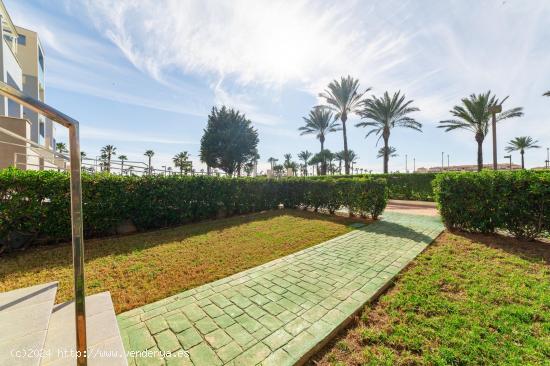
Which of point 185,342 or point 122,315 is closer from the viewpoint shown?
point 185,342

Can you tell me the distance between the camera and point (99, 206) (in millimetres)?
6281

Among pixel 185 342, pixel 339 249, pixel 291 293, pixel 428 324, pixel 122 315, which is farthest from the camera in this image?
pixel 339 249

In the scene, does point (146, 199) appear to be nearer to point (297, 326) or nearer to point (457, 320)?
point (297, 326)

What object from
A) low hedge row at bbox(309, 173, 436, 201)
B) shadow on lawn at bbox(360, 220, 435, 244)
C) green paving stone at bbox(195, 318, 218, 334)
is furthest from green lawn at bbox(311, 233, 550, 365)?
low hedge row at bbox(309, 173, 436, 201)

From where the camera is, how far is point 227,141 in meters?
26.7

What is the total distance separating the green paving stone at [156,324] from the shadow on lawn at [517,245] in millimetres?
6773

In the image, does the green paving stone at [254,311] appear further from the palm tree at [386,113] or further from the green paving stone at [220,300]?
the palm tree at [386,113]

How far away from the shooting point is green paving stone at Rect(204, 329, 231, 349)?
90.1 inches

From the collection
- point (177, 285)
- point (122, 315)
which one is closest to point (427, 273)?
point (177, 285)

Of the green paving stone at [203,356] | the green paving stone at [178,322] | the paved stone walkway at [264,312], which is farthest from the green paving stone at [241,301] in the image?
the green paving stone at [203,356]

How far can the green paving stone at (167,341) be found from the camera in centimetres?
223

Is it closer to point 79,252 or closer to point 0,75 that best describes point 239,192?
point 79,252

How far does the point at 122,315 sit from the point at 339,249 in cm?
440

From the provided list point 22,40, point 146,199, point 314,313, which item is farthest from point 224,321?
point 22,40
